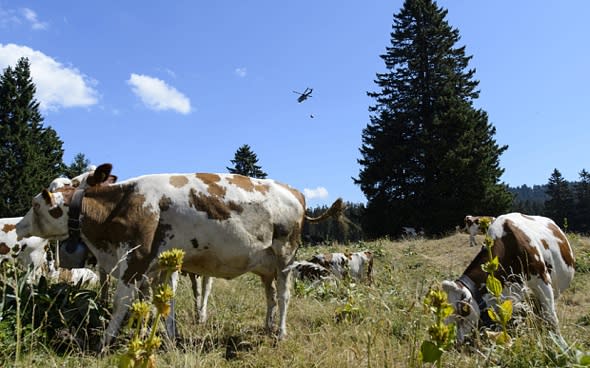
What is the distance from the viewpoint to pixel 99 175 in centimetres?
500

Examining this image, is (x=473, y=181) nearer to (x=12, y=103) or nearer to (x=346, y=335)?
(x=346, y=335)

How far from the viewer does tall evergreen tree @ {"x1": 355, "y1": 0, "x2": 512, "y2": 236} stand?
2597cm

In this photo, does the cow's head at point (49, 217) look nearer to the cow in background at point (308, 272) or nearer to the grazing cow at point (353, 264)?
the cow in background at point (308, 272)

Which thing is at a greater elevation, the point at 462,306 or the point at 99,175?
the point at 99,175

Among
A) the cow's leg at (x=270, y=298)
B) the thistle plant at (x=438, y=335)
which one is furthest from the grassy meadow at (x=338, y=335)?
the thistle plant at (x=438, y=335)

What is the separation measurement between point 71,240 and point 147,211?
110 centimetres

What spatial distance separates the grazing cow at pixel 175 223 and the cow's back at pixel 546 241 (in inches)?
112

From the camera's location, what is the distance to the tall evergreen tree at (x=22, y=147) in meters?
31.5

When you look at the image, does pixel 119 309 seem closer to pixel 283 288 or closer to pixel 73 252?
pixel 73 252

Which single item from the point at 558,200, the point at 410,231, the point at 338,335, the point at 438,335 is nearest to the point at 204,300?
the point at 338,335

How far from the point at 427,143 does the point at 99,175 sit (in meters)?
25.1

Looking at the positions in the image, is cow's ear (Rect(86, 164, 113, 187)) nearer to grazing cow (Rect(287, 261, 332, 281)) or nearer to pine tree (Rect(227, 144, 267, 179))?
grazing cow (Rect(287, 261, 332, 281))

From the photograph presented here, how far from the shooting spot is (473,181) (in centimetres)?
2577

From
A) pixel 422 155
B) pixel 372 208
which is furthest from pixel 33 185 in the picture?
pixel 422 155
